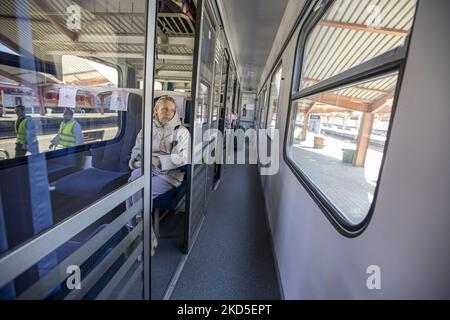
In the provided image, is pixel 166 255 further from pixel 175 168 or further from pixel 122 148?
pixel 122 148

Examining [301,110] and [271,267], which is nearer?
[271,267]

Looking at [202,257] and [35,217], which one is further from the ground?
[35,217]

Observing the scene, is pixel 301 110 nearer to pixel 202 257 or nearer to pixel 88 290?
pixel 202 257

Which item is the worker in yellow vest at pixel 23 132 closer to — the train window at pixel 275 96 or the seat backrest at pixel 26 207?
the seat backrest at pixel 26 207

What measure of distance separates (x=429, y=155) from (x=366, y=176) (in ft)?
1.45

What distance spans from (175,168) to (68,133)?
44.2 inches

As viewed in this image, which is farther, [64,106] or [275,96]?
[275,96]

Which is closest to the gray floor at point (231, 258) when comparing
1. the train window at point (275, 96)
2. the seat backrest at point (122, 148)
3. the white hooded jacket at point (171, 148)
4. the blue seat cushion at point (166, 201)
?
the blue seat cushion at point (166, 201)

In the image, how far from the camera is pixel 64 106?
56.6 inches

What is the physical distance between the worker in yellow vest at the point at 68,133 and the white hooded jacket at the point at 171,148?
0.72m

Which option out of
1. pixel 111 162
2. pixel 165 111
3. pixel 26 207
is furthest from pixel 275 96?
pixel 26 207

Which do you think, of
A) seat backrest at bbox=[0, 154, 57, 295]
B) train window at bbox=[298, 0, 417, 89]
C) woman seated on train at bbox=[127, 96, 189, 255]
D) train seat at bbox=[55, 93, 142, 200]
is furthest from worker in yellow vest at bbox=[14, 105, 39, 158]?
train window at bbox=[298, 0, 417, 89]

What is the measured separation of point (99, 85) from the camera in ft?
5.89
